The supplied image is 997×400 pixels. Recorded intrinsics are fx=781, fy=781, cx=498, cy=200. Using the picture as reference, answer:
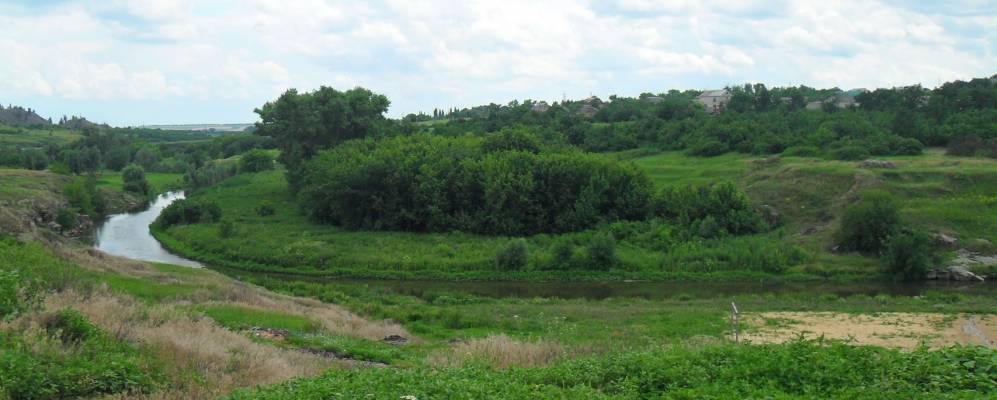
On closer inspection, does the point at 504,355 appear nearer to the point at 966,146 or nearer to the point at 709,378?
the point at 709,378

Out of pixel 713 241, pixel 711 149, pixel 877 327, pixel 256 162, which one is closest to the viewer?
pixel 877 327

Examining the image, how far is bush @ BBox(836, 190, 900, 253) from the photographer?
45.1 meters

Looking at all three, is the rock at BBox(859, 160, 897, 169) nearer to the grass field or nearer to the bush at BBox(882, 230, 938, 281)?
the bush at BBox(882, 230, 938, 281)

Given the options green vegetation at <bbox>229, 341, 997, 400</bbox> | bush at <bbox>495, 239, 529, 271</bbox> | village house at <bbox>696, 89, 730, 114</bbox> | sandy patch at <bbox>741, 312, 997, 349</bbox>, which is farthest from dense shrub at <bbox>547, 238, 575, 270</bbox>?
village house at <bbox>696, 89, 730, 114</bbox>

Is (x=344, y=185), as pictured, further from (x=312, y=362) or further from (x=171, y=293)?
(x=312, y=362)

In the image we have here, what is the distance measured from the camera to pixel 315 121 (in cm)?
7488

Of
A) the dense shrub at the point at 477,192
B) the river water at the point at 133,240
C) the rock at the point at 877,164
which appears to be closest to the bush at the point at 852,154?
the rock at the point at 877,164

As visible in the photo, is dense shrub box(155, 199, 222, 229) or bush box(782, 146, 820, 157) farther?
bush box(782, 146, 820, 157)

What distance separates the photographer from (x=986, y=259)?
4300cm

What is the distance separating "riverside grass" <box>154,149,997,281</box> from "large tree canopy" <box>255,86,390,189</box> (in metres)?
12.4

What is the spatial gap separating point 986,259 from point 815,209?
11878 millimetres

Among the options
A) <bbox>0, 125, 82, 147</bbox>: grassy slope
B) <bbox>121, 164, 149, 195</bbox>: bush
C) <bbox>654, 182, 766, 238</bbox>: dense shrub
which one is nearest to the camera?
<bbox>654, 182, 766, 238</bbox>: dense shrub

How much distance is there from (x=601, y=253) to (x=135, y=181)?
218 ft

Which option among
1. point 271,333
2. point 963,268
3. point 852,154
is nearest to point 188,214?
point 271,333
